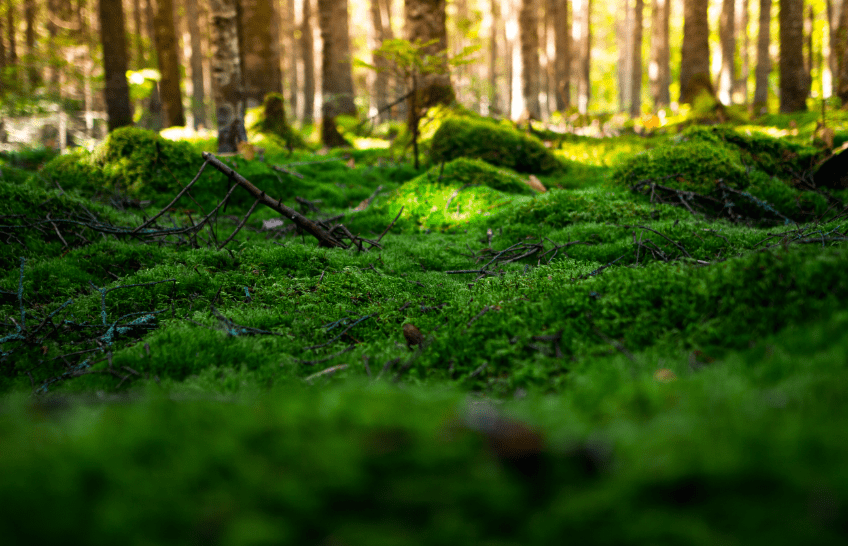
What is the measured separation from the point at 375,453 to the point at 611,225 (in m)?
3.73

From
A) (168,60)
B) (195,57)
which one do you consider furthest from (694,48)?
(195,57)

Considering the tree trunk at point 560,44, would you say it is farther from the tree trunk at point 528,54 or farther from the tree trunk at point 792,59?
the tree trunk at point 792,59

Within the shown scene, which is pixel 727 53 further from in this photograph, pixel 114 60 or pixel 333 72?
pixel 114 60

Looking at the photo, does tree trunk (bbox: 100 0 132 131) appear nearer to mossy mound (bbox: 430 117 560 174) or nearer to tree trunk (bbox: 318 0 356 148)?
tree trunk (bbox: 318 0 356 148)

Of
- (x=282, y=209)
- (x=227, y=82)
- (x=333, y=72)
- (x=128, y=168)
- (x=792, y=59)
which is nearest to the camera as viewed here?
(x=282, y=209)

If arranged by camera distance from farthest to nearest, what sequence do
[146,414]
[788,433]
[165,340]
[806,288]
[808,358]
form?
[165,340] < [806,288] < [808,358] < [146,414] < [788,433]

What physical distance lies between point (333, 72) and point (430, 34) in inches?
169

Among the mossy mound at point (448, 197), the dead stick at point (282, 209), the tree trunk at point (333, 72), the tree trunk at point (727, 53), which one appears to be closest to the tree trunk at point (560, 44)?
the tree trunk at point (727, 53)

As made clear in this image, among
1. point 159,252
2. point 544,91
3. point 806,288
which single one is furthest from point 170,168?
point 544,91

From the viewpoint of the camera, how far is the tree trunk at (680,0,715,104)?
12438 millimetres

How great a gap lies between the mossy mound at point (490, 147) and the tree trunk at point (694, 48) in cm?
765

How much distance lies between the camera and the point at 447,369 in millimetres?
2154

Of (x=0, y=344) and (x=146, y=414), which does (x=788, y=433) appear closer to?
(x=146, y=414)

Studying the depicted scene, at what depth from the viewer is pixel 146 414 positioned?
3.16 ft
